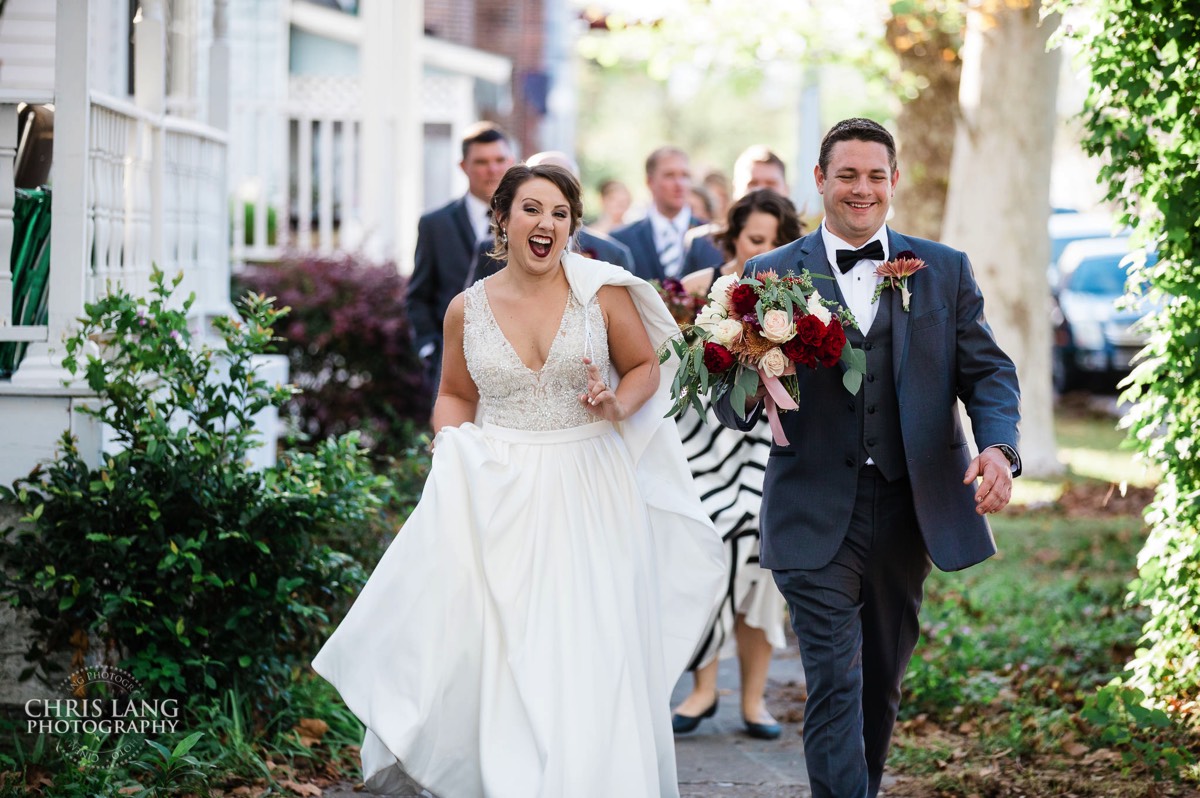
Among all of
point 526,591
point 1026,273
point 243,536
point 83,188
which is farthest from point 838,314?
point 1026,273

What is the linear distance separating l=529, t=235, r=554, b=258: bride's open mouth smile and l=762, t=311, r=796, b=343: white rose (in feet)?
3.15

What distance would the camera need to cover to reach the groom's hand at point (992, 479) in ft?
14.9

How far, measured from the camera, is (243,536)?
5.87 metres

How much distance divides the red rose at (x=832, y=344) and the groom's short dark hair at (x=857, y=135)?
0.70m

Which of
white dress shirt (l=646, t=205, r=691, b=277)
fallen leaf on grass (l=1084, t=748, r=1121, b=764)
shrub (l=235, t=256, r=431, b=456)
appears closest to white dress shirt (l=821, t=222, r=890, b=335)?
fallen leaf on grass (l=1084, t=748, r=1121, b=764)

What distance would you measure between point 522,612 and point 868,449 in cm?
125

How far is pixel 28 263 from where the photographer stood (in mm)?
6656

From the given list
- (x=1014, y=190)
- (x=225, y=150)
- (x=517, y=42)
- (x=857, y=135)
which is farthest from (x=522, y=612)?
(x=517, y=42)

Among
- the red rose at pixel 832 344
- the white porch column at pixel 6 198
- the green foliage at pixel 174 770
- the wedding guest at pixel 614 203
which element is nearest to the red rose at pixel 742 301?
the red rose at pixel 832 344

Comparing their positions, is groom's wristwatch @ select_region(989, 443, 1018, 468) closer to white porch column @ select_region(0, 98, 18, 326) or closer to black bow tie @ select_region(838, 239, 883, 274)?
black bow tie @ select_region(838, 239, 883, 274)

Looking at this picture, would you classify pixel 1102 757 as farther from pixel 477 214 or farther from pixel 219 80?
pixel 219 80

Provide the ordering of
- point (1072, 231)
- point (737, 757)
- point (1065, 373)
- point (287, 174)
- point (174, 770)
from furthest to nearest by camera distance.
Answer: point (1072, 231), point (1065, 373), point (287, 174), point (737, 757), point (174, 770)

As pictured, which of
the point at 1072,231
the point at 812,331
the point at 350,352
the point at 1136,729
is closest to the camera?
the point at 812,331

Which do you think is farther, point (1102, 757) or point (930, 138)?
point (930, 138)
